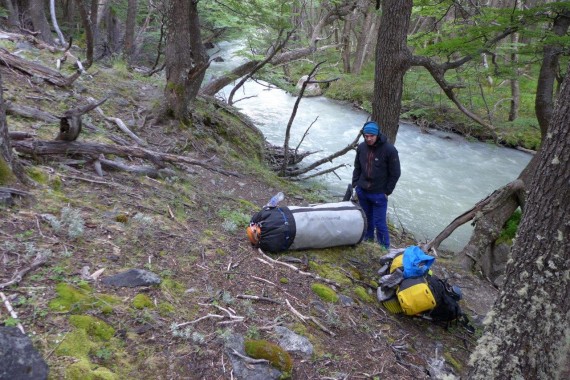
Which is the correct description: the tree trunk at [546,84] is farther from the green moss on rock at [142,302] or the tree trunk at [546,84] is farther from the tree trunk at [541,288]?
the green moss on rock at [142,302]

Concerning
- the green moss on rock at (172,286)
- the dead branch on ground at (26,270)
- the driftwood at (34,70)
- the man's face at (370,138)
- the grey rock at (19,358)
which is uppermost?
the driftwood at (34,70)

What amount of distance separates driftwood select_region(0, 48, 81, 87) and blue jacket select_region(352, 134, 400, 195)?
486 cm

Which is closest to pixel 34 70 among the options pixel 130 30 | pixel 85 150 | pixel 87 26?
pixel 87 26

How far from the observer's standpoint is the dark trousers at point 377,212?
21.1 feet

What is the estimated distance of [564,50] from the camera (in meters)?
7.24

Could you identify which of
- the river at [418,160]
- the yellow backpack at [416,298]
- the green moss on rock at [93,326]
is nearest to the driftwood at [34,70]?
the river at [418,160]

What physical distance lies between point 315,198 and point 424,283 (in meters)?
4.15

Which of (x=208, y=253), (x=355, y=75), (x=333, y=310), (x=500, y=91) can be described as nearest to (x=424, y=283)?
(x=333, y=310)

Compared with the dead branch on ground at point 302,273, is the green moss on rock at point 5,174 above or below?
above

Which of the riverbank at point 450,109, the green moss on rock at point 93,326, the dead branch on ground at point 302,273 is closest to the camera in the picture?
the green moss on rock at point 93,326

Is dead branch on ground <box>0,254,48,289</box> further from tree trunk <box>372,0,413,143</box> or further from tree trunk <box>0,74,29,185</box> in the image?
tree trunk <box>372,0,413,143</box>

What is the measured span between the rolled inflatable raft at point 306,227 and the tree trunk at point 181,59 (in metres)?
3.43

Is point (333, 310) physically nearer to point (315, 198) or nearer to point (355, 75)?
point (315, 198)

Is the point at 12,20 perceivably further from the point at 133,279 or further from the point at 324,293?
the point at 324,293
